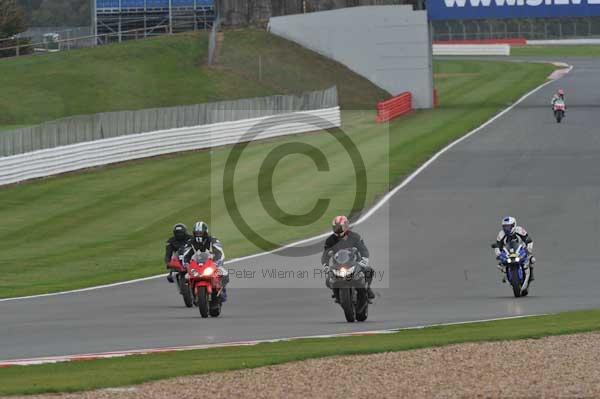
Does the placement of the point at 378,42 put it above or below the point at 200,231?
above

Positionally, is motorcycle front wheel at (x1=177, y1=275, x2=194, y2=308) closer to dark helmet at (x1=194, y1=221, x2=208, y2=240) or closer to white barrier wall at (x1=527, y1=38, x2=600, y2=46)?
dark helmet at (x1=194, y1=221, x2=208, y2=240)

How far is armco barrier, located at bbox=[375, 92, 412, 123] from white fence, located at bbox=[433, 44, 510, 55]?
52.2 m

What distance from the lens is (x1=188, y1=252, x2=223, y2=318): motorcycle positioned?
856 inches

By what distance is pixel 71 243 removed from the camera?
35.1 metres

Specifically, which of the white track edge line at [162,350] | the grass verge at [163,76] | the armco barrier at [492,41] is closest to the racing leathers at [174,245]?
the white track edge line at [162,350]

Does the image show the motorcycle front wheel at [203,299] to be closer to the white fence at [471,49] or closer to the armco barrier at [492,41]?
the white fence at [471,49]

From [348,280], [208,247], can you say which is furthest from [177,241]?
[348,280]

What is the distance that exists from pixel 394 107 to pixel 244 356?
5414 cm

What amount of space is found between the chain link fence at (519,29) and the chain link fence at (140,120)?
7478 cm

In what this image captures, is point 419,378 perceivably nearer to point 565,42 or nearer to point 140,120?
point 140,120

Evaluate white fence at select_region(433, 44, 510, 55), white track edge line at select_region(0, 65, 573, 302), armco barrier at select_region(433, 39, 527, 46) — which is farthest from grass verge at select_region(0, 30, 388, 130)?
armco barrier at select_region(433, 39, 527, 46)

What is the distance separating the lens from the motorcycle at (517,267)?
23.9 m

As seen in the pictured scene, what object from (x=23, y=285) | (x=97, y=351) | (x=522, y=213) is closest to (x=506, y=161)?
(x=522, y=213)

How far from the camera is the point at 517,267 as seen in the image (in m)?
24.0
